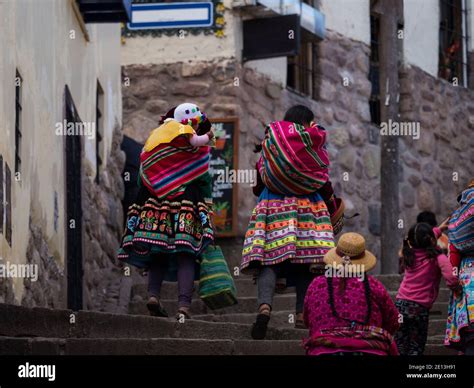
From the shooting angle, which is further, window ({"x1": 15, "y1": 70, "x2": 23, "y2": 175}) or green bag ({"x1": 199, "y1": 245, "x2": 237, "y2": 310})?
green bag ({"x1": 199, "y1": 245, "x2": 237, "y2": 310})

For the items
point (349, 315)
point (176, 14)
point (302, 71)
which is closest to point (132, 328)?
point (349, 315)

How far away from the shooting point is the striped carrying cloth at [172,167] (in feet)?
40.2

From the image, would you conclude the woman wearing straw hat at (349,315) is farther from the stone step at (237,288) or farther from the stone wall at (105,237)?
the stone step at (237,288)

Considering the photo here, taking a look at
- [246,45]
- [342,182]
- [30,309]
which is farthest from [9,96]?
[342,182]

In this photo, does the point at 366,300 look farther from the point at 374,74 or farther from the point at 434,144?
the point at 434,144

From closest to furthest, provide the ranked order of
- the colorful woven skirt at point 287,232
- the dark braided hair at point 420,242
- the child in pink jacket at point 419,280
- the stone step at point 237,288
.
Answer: the colorful woven skirt at point 287,232 < the child in pink jacket at point 419,280 < the dark braided hair at point 420,242 < the stone step at point 237,288

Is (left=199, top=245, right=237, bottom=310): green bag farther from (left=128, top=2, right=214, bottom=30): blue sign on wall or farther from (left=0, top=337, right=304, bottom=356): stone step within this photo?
(left=128, top=2, right=214, bottom=30): blue sign on wall

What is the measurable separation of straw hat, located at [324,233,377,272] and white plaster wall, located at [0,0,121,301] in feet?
7.65

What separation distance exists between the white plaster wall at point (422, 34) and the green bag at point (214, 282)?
33.5 feet

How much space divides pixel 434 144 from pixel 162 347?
39.7ft

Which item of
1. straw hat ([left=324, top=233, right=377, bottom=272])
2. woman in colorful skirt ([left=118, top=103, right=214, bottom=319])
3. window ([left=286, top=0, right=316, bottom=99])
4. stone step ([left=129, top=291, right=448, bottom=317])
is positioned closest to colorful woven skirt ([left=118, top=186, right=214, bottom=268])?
woman in colorful skirt ([left=118, top=103, right=214, bottom=319])

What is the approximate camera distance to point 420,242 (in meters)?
12.7

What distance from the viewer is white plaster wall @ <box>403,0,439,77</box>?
22.2m

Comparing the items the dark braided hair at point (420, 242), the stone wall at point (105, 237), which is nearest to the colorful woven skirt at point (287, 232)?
the dark braided hair at point (420, 242)
